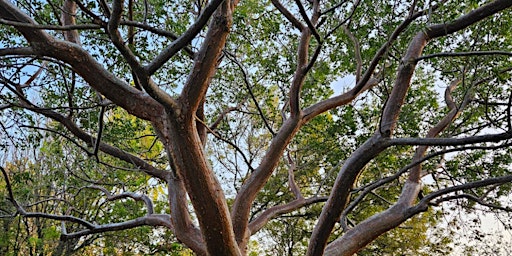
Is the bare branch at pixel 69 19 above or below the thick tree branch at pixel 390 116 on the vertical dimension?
above

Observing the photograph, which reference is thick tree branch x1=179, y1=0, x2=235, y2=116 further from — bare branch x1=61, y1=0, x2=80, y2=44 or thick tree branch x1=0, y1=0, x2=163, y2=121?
bare branch x1=61, y1=0, x2=80, y2=44

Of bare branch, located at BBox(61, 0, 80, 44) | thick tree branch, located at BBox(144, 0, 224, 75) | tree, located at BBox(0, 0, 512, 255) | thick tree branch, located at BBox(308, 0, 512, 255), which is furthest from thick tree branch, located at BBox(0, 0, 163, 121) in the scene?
thick tree branch, located at BBox(308, 0, 512, 255)

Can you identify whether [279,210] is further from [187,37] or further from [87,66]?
[187,37]

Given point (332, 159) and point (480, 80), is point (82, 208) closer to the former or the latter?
point (332, 159)

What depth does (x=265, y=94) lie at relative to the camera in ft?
21.7

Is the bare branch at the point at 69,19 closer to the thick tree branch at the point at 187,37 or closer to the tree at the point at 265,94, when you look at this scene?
the tree at the point at 265,94

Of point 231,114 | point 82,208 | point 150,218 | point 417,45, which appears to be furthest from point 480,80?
point 82,208

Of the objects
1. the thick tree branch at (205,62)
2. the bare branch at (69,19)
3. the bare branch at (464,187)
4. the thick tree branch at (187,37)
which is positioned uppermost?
the bare branch at (69,19)

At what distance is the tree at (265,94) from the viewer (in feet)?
10.8

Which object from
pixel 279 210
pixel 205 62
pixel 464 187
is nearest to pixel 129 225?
pixel 279 210

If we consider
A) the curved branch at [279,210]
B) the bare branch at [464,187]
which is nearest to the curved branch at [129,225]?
the curved branch at [279,210]

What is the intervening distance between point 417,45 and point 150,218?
147 inches

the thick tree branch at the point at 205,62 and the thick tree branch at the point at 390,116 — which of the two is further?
the thick tree branch at the point at 390,116

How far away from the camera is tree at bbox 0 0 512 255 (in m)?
3.30
